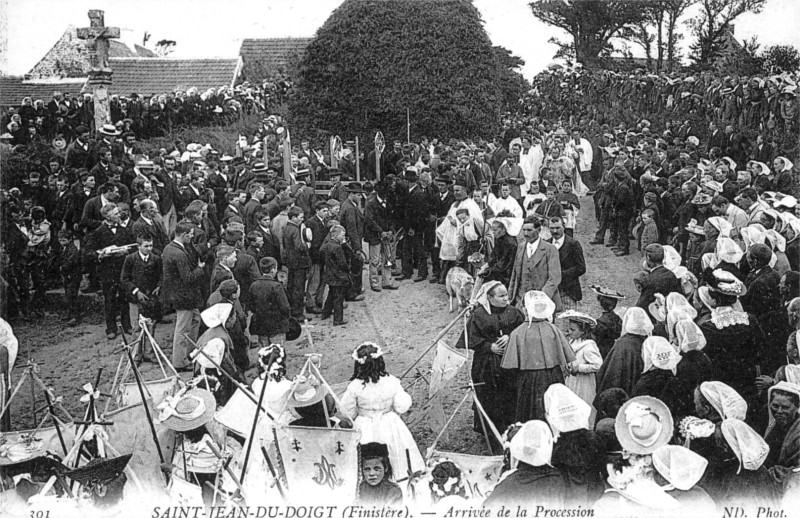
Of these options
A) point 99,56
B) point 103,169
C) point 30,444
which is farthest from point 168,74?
point 30,444

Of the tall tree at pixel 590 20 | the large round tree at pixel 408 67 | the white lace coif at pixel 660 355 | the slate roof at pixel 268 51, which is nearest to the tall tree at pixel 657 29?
the tall tree at pixel 590 20

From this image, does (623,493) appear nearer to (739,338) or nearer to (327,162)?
(739,338)

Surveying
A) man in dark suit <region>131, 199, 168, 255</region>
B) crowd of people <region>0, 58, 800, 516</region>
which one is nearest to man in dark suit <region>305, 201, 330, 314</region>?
crowd of people <region>0, 58, 800, 516</region>

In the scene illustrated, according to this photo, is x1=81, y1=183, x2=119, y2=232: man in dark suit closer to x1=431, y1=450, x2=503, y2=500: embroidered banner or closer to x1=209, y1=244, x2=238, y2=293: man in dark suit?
x1=209, y1=244, x2=238, y2=293: man in dark suit

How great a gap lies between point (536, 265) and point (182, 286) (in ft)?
12.9

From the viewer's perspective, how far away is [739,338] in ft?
18.8

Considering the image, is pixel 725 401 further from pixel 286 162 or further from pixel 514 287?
pixel 286 162

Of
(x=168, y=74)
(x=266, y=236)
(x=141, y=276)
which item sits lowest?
(x=141, y=276)

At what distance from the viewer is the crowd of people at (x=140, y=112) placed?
59.2 ft

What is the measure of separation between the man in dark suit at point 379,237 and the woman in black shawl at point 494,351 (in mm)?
4828

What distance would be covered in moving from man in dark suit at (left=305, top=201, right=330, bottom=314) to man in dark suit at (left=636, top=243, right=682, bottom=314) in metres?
4.52

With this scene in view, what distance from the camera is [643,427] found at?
4027 millimetres

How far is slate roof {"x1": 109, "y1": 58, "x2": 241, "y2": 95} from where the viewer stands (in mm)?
27688

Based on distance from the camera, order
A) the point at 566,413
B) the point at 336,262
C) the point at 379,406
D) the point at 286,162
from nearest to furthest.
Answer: the point at 566,413, the point at 379,406, the point at 336,262, the point at 286,162
